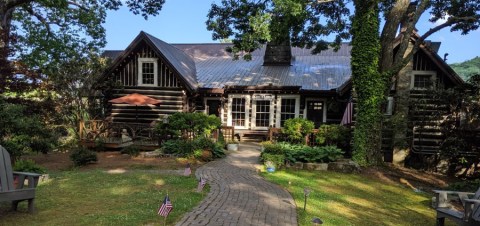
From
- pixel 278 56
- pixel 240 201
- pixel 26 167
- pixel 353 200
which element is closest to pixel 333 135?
pixel 353 200

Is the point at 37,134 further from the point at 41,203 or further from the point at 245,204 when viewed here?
the point at 245,204

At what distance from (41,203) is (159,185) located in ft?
8.73

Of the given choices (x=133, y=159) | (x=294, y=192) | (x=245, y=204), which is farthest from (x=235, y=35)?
(x=245, y=204)

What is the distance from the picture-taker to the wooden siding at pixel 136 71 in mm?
19844

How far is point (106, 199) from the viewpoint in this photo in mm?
7039

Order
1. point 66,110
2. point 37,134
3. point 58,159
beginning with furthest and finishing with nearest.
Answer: point 66,110
point 58,159
point 37,134

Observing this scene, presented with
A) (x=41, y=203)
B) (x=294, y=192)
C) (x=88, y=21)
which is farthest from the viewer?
(x=88, y=21)

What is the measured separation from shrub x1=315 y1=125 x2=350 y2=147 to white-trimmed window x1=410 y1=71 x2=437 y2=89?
4.07 meters

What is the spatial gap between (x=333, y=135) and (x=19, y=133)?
39.1ft

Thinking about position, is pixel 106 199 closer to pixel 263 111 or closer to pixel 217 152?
pixel 217 152

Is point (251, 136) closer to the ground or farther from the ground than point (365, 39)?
closer to the ground

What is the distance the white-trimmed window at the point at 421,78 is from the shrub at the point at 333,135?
407cm

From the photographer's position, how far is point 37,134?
37.1ft

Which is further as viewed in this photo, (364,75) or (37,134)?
(364,75)
